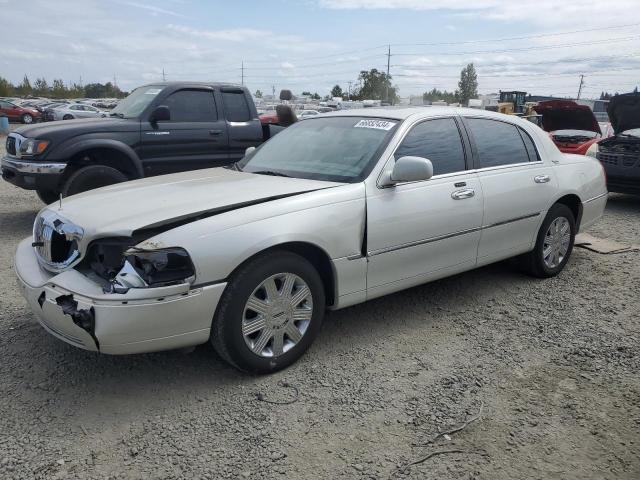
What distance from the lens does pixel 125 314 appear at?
Result: 2762 millimetres

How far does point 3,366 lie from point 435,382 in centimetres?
265

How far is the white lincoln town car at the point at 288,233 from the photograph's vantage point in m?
2.87

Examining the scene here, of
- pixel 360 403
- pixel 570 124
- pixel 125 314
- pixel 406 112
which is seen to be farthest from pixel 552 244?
pixel 570 124

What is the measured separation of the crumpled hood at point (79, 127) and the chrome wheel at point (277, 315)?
4.52 metres

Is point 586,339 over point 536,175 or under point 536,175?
under

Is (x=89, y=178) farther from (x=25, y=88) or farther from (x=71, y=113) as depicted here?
(x=25, y=88)

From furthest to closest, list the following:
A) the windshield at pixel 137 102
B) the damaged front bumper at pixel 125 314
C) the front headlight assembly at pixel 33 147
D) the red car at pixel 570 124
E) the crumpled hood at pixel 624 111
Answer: the red car at pixel 570 124 → the crumpled hood at pixel 624 111 → the windshield at pixel 137 102 → the front headlight assembly at pixel 33 147 → the damaged front bumper at pixel 125 314

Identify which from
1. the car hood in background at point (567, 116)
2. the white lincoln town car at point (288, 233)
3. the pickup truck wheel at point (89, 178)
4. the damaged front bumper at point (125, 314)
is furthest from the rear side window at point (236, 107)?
the car hood in background at point (567, 116)

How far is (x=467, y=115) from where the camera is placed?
4.54m

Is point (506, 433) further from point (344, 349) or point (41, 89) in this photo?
point (41, 89)

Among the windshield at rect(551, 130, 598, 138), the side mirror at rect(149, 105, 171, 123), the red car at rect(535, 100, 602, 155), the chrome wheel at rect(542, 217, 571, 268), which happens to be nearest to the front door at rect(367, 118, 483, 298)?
the chrome wheel at rect(542, 217, 571, 268)

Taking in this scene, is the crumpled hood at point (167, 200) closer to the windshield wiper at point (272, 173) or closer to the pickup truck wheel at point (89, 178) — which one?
the windshield wiper at point (272, 173)

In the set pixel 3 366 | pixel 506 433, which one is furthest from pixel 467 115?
pixel 3 366

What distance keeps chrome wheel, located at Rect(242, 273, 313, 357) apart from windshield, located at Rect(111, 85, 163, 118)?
493cm
